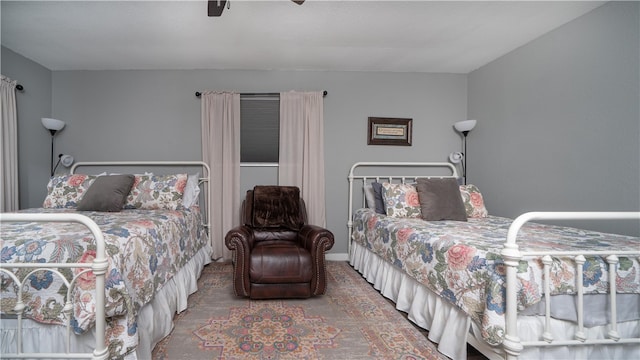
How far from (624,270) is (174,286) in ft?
8.99

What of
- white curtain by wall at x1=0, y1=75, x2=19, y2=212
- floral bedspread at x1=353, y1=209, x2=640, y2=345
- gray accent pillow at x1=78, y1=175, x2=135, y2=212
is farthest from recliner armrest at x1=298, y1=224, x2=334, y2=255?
white curtain by wall at x1=0, y1=75, x2=19, y2=212

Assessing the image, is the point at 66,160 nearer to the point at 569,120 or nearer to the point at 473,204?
the point at 473,204

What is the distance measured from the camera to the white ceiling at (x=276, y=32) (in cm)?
225

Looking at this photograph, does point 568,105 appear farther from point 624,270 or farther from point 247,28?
point 247,28

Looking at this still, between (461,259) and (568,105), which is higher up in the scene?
(568,105)

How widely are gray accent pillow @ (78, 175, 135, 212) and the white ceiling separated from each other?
1394 millimetres

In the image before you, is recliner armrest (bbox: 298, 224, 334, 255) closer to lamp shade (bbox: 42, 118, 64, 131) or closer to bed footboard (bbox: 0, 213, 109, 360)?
bed footboard (bbox: 0, 213, 109, 360)

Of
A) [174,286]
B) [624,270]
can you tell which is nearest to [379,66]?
[624,270]

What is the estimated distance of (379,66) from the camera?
11.4 ft

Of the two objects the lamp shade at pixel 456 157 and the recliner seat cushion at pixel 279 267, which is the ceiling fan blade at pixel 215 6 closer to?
the recliner seat cushion at pixel 279 267

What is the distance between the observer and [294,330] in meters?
1.89

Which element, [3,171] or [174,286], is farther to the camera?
[3,171]

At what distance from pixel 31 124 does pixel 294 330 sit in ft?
12.3

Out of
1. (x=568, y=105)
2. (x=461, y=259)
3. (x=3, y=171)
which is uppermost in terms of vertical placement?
(x=568, y=105)
